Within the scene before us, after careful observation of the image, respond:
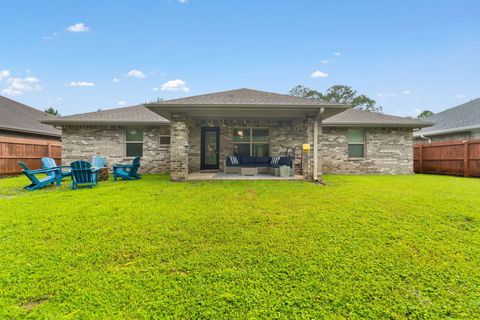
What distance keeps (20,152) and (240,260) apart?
12439mm

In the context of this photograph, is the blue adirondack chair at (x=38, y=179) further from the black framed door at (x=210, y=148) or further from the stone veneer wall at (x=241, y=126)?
the black framed door at (x=210, y=148)

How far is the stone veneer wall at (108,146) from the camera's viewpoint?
10.1 metres

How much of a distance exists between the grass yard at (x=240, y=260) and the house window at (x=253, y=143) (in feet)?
19.9

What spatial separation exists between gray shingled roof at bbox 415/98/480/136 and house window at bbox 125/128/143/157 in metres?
16.1

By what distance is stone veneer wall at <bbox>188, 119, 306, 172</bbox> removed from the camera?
10.3 meters

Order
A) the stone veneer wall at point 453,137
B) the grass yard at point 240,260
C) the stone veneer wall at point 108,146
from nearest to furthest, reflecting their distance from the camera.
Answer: the grass yard at point 240,260 < the stone veneer wall at point 108,146 < the stone veneer wall at point 453,137

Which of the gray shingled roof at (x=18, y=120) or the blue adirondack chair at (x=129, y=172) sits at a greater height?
the gray shingled roof at (x=18, y=120)

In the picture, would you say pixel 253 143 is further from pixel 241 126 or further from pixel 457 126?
pixel 457 126

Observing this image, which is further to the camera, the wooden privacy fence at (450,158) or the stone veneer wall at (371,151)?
the stone veneer wall at (371,151)

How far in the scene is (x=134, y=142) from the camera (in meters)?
10.4

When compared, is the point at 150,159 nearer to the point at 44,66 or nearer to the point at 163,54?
the point at 163,54

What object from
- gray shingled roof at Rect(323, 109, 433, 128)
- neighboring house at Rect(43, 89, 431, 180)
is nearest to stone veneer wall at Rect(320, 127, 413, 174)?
neighboring house at Rect(43, 89, 431, 180)

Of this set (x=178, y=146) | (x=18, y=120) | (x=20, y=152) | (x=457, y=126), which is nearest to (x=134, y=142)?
(x=178, y=146)

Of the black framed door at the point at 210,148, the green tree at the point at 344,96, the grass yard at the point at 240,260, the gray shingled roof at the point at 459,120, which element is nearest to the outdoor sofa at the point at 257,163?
the black framed door at the point at 210,148
